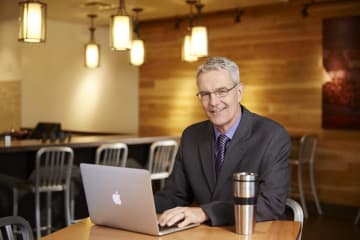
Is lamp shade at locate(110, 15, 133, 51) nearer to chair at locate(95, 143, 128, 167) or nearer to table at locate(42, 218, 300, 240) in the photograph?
chair at locate(95, 143, 128, 167)

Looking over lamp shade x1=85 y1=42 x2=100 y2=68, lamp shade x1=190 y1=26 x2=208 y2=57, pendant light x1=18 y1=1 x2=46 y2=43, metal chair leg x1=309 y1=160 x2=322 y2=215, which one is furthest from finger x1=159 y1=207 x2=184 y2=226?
lamp shade x1=85 y1=42 x2=100 y2=68

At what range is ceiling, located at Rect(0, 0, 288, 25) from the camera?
6.29 metres

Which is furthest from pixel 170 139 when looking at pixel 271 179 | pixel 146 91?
pixel 271 179

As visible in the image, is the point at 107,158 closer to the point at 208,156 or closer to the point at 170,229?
the point at 208,156

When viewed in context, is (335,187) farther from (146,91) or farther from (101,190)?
(101,190)

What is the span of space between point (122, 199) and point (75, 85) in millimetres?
7229

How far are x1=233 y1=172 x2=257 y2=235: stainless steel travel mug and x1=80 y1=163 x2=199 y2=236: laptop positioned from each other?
0.61ft

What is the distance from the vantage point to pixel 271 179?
6.93ft

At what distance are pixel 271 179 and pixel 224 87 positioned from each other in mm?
387

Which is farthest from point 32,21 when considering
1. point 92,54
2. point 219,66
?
point 219,66

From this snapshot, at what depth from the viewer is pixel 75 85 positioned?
891 cm

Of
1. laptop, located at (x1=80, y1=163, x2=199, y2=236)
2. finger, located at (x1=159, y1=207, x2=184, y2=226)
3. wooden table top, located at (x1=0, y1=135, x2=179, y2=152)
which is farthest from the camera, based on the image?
wooden table top, located at (x1=0, y1=135, x2=179, y2=152)

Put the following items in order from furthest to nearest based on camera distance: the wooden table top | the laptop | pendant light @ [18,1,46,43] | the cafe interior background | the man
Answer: the cafe interior background
the wooden table top
pendant light @ [18,1,46,43]
the man
the laptop

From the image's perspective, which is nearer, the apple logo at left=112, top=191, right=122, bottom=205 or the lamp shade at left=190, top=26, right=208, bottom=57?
the apple logo at left=112, top=191, right=122, bottom=205
